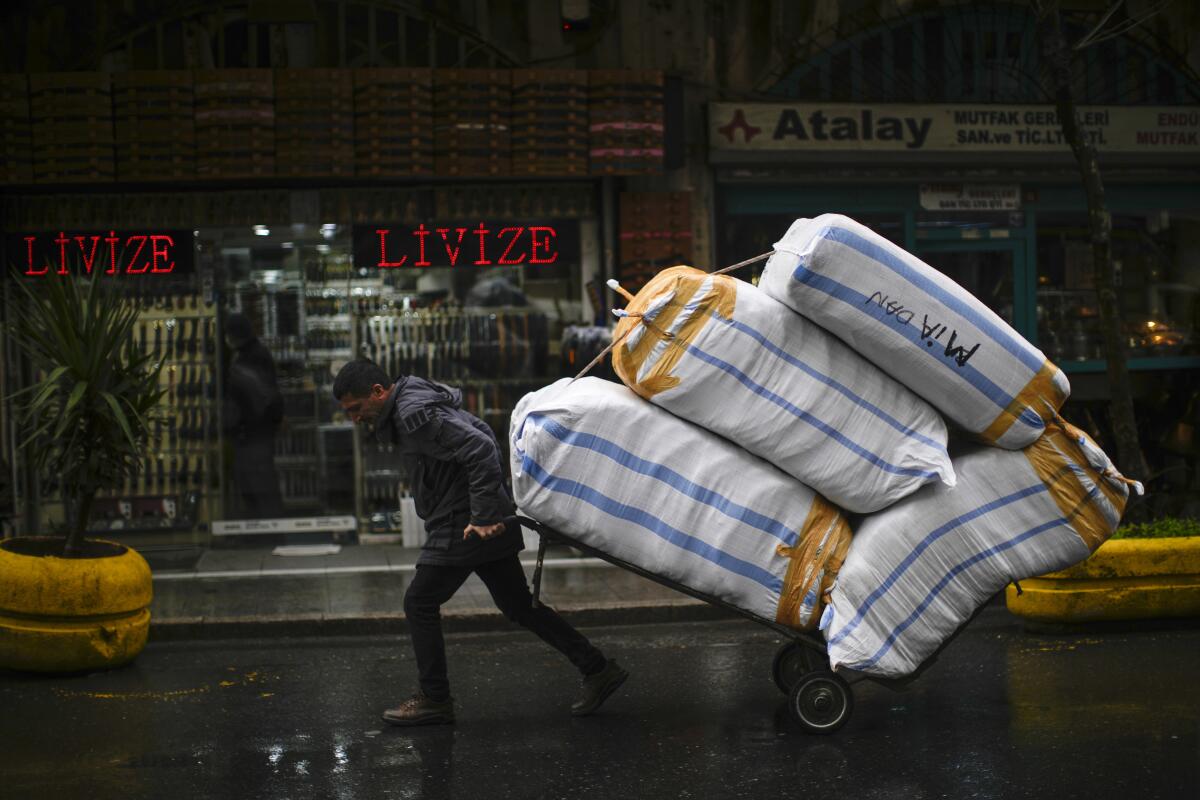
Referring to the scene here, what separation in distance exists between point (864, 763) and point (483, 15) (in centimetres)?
760

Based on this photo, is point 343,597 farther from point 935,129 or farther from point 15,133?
point 935,129

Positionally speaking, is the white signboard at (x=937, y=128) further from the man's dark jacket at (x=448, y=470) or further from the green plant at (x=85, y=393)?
the man's dark jacket at (x=448, y=470)

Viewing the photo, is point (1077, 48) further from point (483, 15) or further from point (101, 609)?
point (101, 609)

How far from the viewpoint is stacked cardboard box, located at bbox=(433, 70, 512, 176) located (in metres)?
10.9

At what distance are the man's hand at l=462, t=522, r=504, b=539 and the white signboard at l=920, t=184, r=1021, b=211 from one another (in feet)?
23.2

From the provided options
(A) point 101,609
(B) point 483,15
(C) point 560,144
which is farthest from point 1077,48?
(A) point 101,609

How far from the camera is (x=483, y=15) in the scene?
1145cm

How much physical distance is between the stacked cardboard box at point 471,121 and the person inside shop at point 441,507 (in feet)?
15.6

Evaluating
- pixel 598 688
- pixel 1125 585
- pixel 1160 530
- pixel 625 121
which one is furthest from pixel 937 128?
pixel 598 688

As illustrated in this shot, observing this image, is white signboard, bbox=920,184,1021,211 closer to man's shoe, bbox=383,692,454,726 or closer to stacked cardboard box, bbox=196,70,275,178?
stacked cardboard box, bbox=196,70,275,178

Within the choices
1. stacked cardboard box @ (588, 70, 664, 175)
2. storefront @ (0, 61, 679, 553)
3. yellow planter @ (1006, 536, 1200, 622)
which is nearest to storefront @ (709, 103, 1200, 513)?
stacked cardboard box @ (588, 70, 664, 175)

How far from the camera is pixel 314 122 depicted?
1070 cm

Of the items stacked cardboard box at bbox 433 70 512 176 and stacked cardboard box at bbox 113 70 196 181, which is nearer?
stacked cardboard box at bbox 113 70 196 181

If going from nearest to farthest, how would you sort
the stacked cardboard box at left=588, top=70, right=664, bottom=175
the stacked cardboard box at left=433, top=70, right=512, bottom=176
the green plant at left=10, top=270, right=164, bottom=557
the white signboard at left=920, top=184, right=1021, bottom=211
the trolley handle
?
the trolley handle
the green plant at left=10, top=270, right=164, bottom=557
the stacked cardboard box at left=433, top=70, right=512, bottom=176
the stacked cardboard box at left=588, top=70, right=664, bottom=175
the white signboard at left=920, top=184, right=1021, bottom=211
